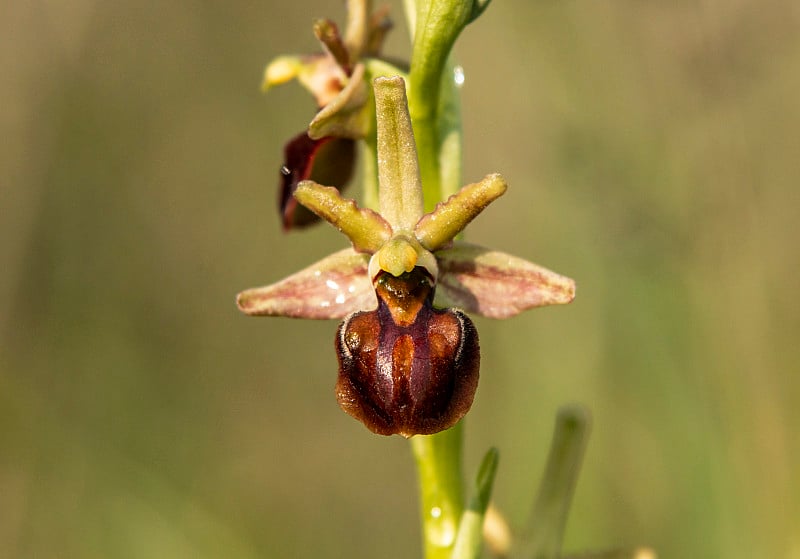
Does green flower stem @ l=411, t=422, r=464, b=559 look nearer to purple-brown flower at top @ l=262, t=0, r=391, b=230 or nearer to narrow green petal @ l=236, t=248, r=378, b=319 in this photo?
narrow green petal @ l=236, t=248, r=378, b=319

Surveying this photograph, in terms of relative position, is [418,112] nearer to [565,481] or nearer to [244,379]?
[565,481]

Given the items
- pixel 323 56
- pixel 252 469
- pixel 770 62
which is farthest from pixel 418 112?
pixel 252 469

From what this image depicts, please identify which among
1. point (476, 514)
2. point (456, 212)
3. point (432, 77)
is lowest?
point (476, 514)

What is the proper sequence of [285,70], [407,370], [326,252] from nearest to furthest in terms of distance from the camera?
[407,370]
[285,70]
[326,252]

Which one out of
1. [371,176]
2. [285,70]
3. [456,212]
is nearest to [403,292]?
[456,212]

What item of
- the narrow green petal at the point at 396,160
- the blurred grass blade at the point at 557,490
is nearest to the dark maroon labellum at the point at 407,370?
the narrow green petal at the point at 396,160

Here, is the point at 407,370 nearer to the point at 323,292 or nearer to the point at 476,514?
the point at 323,292
